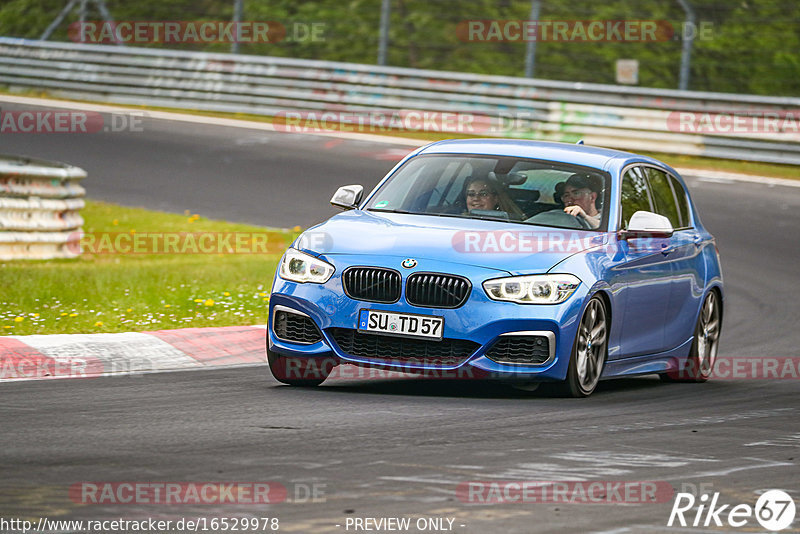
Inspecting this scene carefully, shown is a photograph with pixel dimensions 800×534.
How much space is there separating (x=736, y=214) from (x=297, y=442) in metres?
13.9

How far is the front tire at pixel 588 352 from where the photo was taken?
28.7 ft

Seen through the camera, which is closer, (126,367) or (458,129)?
(126,367)

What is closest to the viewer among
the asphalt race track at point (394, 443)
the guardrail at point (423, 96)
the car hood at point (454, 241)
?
the asphalt race track at point (394, 443)

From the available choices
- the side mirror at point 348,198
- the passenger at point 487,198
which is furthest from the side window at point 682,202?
the side mirror at point 348,198

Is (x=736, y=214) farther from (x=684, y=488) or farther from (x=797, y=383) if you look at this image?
(x=684, y=488)

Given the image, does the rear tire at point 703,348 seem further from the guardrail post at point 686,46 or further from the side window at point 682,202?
the guardrail post at point 686,46

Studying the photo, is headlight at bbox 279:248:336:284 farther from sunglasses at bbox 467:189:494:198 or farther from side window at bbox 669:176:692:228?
side window at bbox 669:176:692:228

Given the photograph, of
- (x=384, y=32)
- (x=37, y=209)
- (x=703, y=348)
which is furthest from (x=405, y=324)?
(x=384, y=32)

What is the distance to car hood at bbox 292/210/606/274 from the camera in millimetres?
8609

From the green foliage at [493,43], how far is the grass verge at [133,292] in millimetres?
18530

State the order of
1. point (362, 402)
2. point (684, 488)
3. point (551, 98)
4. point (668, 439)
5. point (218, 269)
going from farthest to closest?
point (551, 98) → point (218, 269) → point (362, 402) → point (668, 439) → point (684, 488)

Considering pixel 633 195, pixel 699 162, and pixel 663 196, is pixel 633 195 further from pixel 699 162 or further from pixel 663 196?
pixel 699 162

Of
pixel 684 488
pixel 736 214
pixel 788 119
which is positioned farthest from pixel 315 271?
pixel 788 119

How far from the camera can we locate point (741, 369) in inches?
452
